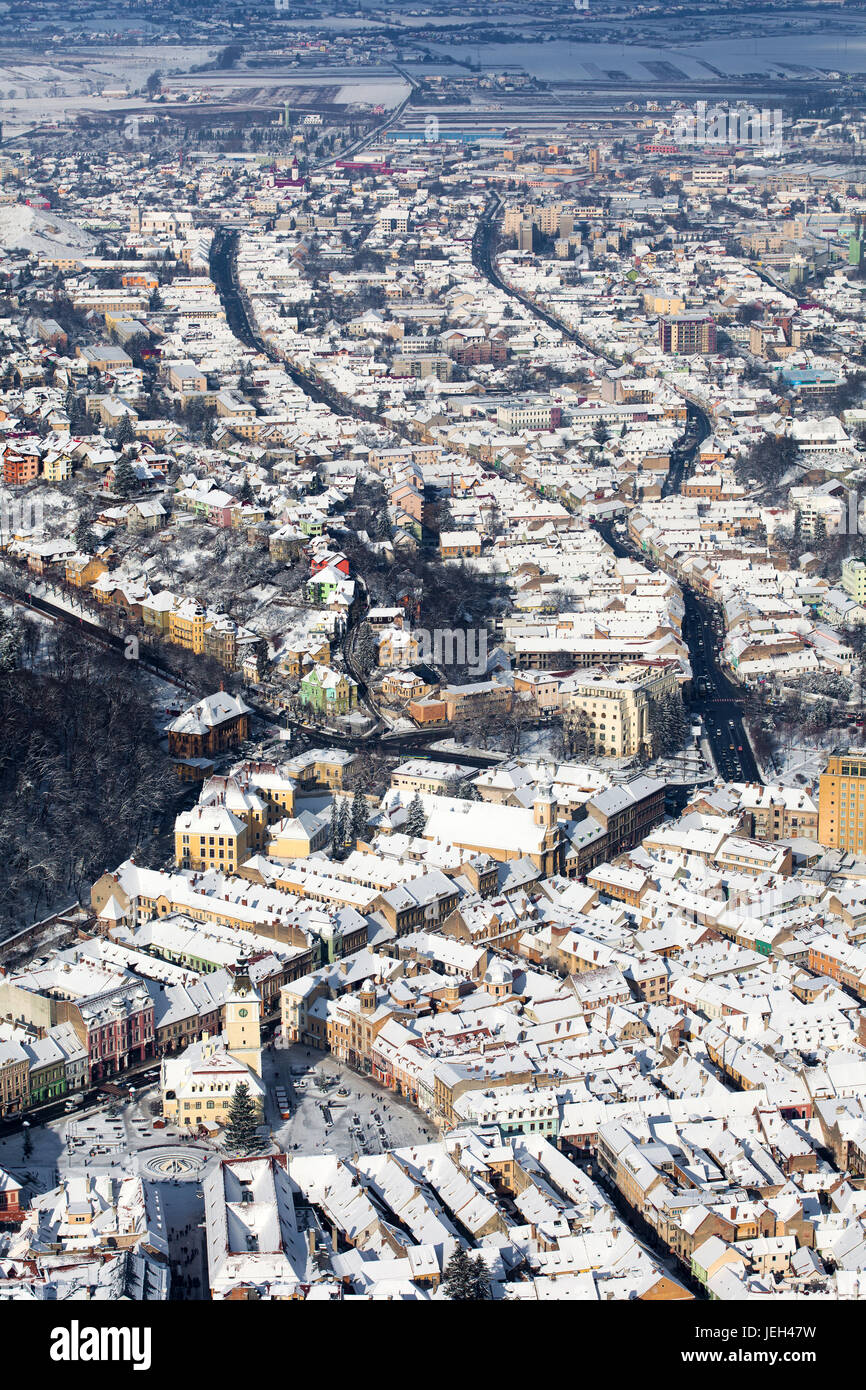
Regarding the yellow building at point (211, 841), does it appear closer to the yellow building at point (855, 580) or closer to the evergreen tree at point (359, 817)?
the evergreen tree at point (359, 817)

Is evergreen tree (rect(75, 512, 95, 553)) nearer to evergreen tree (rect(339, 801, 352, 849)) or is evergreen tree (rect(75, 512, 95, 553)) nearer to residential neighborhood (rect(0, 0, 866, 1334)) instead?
residential neighborhood (rect(0, 0, 866, 1334))

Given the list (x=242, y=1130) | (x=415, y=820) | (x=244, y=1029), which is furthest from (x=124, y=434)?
(x=242, y=1130)

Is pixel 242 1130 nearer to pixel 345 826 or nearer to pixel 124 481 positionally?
pixel 345 826

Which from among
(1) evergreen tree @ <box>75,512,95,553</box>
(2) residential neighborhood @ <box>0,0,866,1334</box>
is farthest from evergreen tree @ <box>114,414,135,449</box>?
(1) evergreen tree @ <box>75,512,95,553</box>

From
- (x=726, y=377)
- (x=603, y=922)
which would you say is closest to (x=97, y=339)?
(x=726, y=377)

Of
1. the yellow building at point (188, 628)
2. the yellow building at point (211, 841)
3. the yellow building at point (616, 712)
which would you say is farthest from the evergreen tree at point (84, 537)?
the yellow building at point (211, 841)
